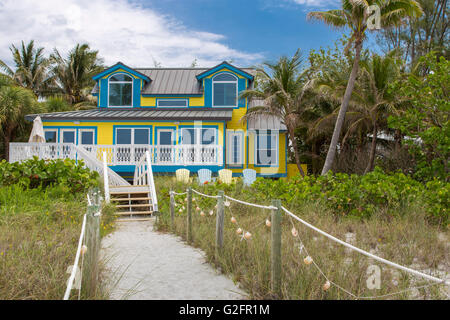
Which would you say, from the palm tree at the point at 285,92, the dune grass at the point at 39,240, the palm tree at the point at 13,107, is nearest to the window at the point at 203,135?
the palm tree at the point at 285,92

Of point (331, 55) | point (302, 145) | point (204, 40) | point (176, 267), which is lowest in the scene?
point (176, 267)

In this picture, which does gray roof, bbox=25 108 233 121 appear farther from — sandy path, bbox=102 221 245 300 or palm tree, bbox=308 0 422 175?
sandy path, bbox=102 221 245 300

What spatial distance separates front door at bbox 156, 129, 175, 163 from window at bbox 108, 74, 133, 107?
10.2 feet

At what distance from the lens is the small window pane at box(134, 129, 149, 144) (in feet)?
67.9

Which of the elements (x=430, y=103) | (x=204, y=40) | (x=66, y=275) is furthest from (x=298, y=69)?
(x=66, y=275)

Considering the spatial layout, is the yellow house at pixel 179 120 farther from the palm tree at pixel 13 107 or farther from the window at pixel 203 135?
the palm tree at pixel 13 107

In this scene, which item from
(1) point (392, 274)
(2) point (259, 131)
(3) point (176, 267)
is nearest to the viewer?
(1) point (392, 274)

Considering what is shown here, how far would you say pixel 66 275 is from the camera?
4020mm

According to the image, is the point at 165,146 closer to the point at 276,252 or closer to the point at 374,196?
the point at 374,196

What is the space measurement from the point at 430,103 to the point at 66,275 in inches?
441

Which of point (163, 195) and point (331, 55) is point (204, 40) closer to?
point (331, 55)

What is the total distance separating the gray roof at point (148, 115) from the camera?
62.9ft

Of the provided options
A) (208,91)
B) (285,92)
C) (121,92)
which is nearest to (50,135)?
(121,92)

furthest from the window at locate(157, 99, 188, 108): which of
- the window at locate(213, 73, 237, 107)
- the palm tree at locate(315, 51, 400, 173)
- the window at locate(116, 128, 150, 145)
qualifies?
the palm tree at locate(315, 51, 400, 173)
